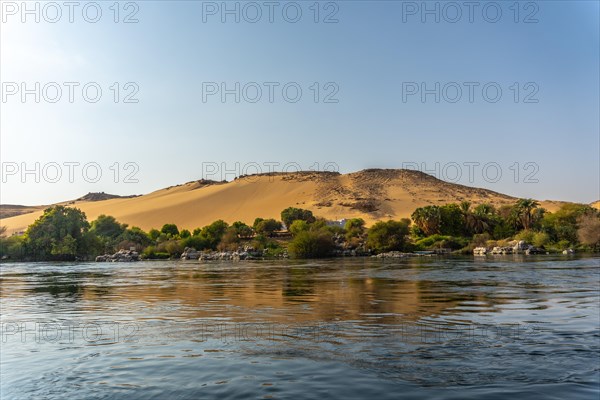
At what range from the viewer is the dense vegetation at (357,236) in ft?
252

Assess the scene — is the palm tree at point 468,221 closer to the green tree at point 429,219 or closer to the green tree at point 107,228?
the green tree at point 429,219

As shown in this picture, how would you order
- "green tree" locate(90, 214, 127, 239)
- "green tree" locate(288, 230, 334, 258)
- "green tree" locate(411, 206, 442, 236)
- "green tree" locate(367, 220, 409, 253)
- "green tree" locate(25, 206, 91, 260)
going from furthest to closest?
"green tree" locate(90, 214, 127, 239) < "green tree" locate(411, 206, 442, 236) < "green tree" locate(25, 206, 91, 260) < "green tree" locate(367, 220, 409, 253) < "green tree" locate(288, 230, 334, 258)

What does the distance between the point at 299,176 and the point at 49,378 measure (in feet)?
570

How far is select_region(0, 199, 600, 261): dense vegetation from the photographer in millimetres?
76812

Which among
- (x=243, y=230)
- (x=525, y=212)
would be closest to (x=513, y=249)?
(x=525, y=212)

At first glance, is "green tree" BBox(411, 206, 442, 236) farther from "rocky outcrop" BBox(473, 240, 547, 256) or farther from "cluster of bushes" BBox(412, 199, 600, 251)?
"rocky outcrop" BBox(473, 240, 547, 256)

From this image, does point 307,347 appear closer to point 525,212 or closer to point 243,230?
point 525,212

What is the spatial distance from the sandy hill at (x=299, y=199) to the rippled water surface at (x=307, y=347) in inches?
4256

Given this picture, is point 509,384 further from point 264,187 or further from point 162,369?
point 264,187

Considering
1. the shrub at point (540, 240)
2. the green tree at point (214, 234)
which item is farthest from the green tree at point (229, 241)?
the shrub at point (540, 240)

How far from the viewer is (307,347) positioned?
1208 cm

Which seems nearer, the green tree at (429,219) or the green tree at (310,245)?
the green tree at (310,245)

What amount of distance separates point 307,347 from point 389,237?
6755cm

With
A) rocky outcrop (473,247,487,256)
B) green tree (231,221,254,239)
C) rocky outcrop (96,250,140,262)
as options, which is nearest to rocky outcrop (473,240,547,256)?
rocky outcrop (473,247,487,256)
